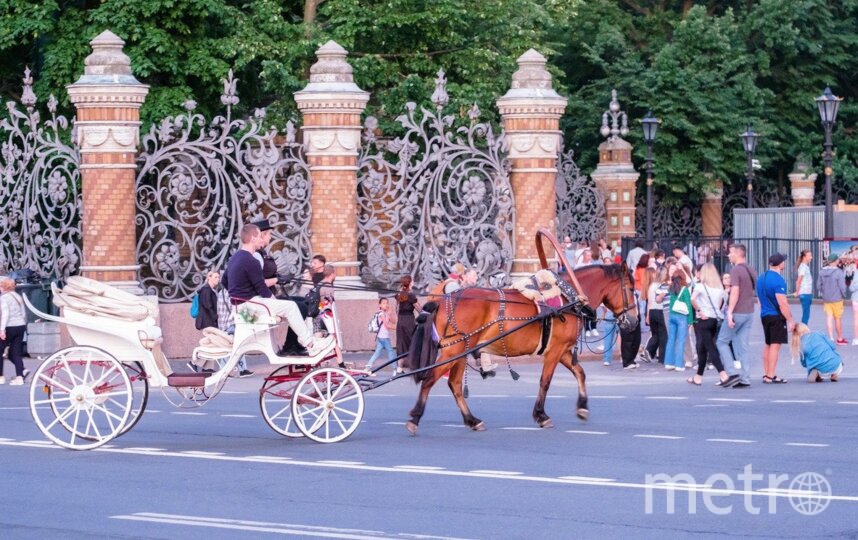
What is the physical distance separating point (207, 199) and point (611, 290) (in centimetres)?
905

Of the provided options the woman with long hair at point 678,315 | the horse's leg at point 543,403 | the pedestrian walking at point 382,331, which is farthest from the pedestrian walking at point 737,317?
the horse's leg at point 543,403

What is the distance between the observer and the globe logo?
11.6 meters

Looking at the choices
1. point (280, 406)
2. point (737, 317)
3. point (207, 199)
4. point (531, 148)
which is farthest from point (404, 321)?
point (280, 406)

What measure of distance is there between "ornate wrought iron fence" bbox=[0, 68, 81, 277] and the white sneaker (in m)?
10.4

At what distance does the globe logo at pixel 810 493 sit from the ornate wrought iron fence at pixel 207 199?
13.7 meters

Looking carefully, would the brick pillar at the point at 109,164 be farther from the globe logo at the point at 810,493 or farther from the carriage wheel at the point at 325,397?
the globe logo at the point at 810,493

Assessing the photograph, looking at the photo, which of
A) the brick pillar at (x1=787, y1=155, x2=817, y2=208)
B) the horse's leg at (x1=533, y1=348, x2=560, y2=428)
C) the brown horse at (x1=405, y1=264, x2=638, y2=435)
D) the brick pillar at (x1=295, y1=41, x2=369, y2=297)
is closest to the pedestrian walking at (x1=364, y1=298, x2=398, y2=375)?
the brick pillar at (x1=295, y1=41, x2=369, y2=297)

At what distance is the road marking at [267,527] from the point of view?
10.6m

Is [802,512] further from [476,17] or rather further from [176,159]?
[476,17]

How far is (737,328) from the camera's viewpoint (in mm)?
21750

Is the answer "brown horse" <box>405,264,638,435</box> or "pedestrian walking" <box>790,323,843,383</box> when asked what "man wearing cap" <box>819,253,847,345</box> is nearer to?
"pedestrian walking" <box>790,323,843,383</box>

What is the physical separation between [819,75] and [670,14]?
466cm

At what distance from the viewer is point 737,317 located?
2175cm

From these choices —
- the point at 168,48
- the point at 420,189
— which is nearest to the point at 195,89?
the point at 168,48
